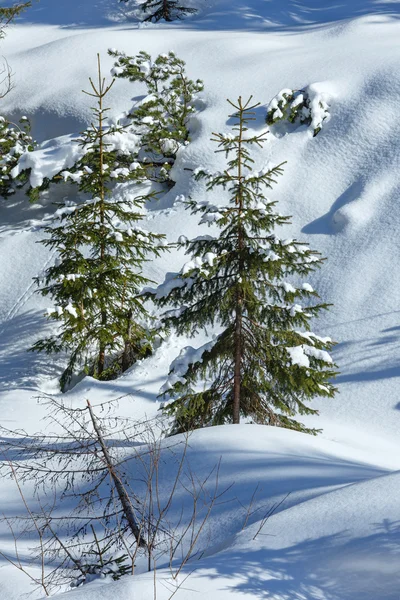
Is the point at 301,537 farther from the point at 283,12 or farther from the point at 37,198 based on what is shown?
the point at 283,12

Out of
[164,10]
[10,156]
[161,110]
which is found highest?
[164,10]

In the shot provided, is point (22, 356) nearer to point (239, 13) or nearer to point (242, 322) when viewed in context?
point (242, 322)

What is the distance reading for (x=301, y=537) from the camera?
148 inches

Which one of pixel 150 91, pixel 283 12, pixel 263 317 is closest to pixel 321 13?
pixel 283 12

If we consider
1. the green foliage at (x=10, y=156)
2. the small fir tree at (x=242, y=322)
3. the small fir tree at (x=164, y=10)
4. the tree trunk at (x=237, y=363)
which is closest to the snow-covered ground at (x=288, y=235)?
the green foliage at (x=10, y=156)

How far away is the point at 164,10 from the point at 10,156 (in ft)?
35.0

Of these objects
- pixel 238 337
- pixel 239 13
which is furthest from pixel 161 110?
pixel 238 337

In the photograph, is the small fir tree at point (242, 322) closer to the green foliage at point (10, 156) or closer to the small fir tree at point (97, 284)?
the small fir tree at point (97, 284)

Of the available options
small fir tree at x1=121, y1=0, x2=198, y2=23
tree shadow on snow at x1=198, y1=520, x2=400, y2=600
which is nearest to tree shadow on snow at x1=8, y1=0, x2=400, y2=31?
small fir tree at x1=121, y1=0, x2=198, y2=23

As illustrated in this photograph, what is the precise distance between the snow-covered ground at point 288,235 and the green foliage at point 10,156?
0.58 m

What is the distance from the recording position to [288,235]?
46.1ft

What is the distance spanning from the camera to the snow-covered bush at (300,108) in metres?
15.7

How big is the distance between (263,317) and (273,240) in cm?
98

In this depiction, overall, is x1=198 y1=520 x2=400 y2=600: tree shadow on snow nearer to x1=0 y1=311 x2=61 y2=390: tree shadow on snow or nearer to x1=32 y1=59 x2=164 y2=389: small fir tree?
x1=32 y1=59 x2=164 y2=389: small fir tree
